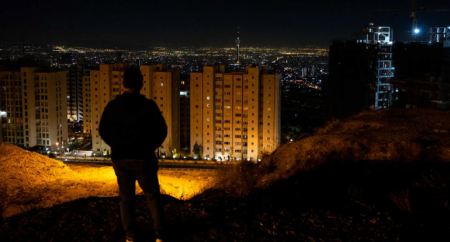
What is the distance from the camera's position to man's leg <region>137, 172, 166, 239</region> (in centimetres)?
317

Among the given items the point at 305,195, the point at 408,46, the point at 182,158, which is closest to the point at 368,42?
the point at 408,46

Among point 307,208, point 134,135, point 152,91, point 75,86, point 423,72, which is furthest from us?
point 75,86

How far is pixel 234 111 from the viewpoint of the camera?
3278 cm

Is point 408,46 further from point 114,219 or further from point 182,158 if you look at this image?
point 114,219

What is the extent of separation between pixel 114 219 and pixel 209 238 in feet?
3.36

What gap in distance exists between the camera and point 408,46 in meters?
31.8

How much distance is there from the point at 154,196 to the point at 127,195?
21 centimetres

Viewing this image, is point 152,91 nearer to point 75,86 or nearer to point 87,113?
point 87,113

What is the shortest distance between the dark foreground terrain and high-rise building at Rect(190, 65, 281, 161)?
2720cm

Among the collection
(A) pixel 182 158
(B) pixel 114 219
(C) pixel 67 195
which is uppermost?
(B) pixel 114 219

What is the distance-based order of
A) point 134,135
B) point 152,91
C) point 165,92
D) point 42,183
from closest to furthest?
point 134,135 → point 42,183 → point 165,92 → point 152,91

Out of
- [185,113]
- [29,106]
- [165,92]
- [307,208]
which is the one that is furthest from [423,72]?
[307,208]

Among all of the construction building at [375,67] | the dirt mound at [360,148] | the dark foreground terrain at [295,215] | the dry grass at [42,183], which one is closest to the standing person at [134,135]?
the dark foreground terrain at [295,215]

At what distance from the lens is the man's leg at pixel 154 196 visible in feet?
10.4
